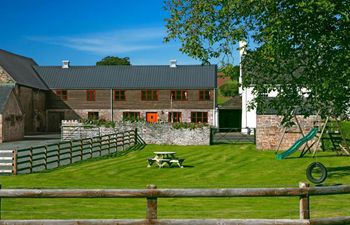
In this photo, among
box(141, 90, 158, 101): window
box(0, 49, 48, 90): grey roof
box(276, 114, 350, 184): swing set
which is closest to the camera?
box(276, 114, 350, 184): swing set

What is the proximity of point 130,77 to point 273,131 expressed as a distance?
3022 centimetres

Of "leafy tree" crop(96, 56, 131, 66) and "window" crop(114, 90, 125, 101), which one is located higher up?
"leafy tree" crop(96, 56, 131, 66)

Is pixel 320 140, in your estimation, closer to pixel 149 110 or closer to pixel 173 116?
pixel 173 116

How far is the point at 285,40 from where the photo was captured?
1873 centimetres

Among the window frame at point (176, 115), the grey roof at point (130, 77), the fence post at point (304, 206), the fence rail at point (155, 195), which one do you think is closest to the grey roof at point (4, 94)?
the grey roof at point (130, 77)

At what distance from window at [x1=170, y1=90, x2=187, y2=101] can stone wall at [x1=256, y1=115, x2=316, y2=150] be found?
24.9 metres

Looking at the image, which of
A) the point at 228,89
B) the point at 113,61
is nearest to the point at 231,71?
the point at 113,61

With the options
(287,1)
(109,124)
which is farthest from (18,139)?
(287,1)

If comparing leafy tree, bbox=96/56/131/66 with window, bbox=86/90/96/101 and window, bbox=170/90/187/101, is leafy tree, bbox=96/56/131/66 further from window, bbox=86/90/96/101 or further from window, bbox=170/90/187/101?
window, bbox=170/90/187/101

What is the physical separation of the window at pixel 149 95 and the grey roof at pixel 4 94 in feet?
56.6

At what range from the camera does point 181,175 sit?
2395cm

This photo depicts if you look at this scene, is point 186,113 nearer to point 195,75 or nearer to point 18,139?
point 195,75

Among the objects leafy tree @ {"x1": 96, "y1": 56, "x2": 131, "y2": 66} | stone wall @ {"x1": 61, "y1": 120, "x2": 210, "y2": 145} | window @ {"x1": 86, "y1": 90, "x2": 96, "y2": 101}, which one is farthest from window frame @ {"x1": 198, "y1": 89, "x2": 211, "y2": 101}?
leafy tree @ {"x1": 96, "y1": 56, "x2": 131, "y2": 66}

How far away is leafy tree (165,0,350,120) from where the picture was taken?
1848 centimetres
